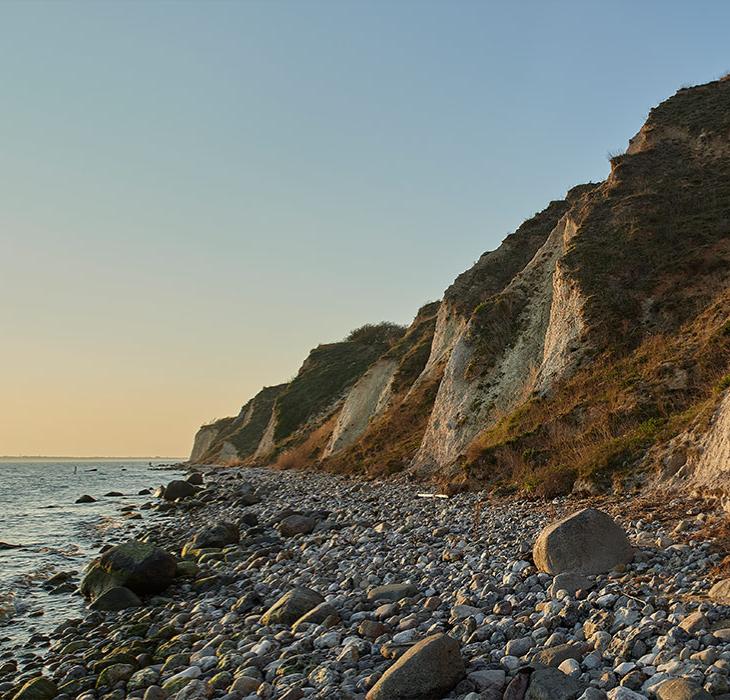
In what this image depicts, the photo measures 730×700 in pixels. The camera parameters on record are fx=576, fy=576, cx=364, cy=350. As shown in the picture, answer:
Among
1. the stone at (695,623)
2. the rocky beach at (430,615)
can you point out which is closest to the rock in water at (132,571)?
the rocky beach at (430,615)

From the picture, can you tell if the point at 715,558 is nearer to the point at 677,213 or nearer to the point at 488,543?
the point at 488,543

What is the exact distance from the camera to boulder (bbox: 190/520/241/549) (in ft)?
59.4

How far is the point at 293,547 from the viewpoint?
16.0 meters

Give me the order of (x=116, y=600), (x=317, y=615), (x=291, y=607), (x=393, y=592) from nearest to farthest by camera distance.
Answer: (x=317, y=615)
(x=393, y=592)
(x=291, y=607)
(x=116, y=600)

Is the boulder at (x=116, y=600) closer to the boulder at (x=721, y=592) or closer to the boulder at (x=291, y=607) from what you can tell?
the boulder at (x=291, y=607)

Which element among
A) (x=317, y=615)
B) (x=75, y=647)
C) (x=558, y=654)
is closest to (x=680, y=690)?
(x=558, y=654)

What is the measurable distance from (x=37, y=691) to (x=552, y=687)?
755cm

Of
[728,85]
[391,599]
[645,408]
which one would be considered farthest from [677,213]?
[391,599]

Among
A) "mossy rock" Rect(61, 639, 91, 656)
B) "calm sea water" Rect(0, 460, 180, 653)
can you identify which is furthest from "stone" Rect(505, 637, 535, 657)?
→ "calm sea water" Rect(0, 460, 180, 653)

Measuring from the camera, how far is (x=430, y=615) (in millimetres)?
8484

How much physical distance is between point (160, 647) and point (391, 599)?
13.2 ft

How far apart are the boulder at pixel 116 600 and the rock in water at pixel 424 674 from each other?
861 centimetres

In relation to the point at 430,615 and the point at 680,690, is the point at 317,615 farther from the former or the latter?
the point at 680,690

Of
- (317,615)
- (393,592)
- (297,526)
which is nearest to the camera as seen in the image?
(317,615)
